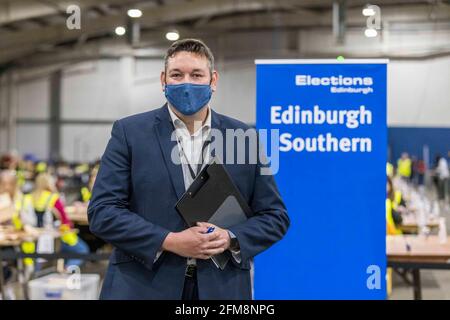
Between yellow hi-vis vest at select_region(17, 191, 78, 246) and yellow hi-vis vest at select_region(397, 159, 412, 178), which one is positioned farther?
yellow hi-vis vest at select_region(397, 159, 412, 178)

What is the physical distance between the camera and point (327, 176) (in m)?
2.63

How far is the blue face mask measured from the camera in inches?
59.4

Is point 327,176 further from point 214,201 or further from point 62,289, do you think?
point 62,289

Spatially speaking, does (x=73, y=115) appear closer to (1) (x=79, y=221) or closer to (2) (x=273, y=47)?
(2) (x=273, y=47)

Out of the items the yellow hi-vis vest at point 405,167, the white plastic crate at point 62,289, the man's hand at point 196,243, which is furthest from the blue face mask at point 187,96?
the yellow hi-vis vest at point 405,167

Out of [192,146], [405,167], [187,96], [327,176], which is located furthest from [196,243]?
[405,167]

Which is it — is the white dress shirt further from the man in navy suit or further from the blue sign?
the blue sign

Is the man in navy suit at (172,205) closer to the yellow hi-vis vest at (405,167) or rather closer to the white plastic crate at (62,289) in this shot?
the white plastic crate at (62,289)

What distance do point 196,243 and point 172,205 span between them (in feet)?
0.44

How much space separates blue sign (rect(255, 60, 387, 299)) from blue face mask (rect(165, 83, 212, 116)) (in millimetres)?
1069

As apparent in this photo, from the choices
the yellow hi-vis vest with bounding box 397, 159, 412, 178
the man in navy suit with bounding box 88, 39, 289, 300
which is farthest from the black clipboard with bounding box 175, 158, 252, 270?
the yellow hi-vis vest with bounding box 397, 159, 412, 178

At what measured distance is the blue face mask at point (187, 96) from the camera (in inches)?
59.4

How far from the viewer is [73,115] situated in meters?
14.1

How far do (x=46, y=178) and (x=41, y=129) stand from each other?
31.2ft
